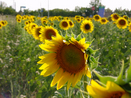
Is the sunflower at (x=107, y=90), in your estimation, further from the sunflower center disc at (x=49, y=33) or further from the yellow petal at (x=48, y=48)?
the sunflower center disc at (x=49, y=33)

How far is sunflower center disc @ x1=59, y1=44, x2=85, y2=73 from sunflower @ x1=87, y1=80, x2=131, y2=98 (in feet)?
2.14

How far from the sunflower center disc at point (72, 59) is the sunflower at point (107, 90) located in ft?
2.14

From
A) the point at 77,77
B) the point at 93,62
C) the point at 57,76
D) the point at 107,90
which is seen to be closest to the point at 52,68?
the point at 57,76

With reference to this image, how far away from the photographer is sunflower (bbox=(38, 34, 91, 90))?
1.00 meters

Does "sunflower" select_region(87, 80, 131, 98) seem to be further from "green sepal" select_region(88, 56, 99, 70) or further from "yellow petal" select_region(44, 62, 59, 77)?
"yellow petal" select_region(44, 62, 59, 77)

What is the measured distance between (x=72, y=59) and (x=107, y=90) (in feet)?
2.31

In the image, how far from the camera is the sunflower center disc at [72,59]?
3.35ft

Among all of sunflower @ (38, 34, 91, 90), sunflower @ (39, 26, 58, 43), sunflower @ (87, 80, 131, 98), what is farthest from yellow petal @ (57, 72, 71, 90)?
sunflower @ (39, 26, 58, 43)

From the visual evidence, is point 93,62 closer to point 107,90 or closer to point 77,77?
point 77,77

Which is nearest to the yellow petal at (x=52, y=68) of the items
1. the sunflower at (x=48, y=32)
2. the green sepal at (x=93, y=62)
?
the green sepal at (x=93, y=62)

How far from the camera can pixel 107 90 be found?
1.11ft

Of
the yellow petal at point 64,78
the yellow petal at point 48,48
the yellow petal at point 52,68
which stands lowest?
the yellow petal at point 64,78

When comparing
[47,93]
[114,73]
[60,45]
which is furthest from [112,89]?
[114,73]

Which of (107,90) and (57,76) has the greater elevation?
(107,90)
